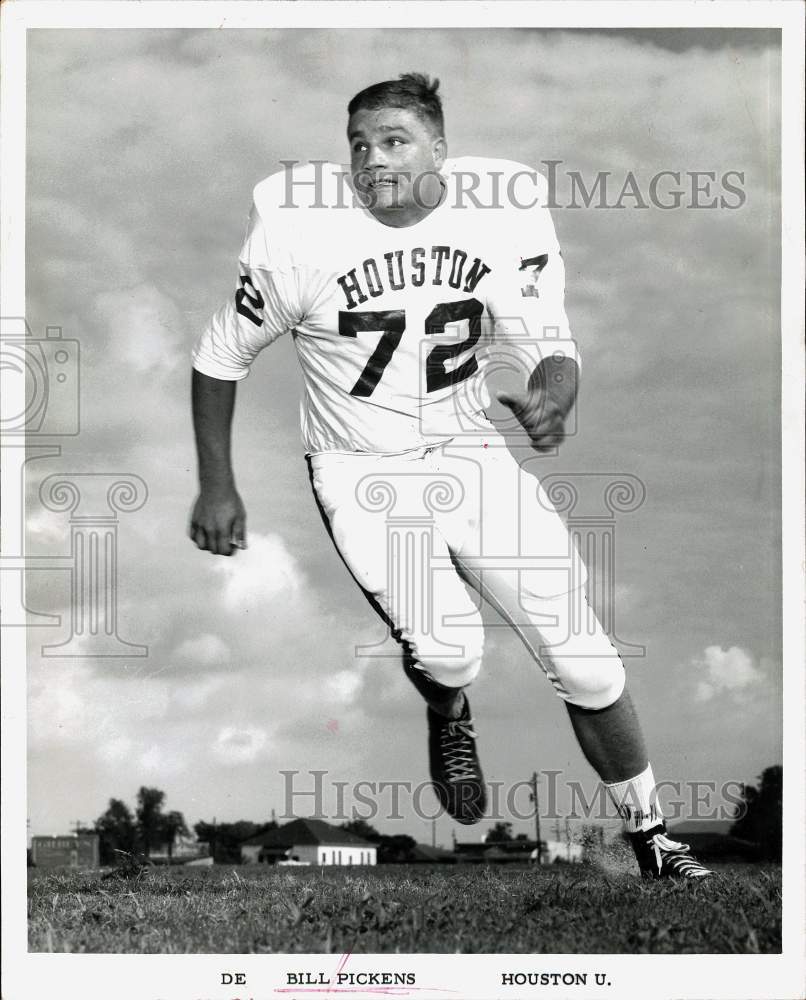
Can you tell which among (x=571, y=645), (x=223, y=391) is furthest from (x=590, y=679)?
(x=223, y=391)

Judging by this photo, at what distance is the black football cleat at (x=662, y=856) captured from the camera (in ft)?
14.8

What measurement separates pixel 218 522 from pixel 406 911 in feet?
5.49

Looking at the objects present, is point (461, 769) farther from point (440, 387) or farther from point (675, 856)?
point (440, 387)

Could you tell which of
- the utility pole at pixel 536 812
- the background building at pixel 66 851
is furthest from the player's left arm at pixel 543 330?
the background building at pixel 66 851

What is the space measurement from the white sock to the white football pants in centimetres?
33

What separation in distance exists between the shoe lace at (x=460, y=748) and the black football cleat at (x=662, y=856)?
691 mm

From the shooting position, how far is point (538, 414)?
4.56m

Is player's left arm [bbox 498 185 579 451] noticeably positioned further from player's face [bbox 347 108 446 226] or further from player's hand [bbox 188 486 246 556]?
player's hand [bbox 188 486 246 556]

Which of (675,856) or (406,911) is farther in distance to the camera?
(675,856)

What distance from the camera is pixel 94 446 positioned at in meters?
4.68

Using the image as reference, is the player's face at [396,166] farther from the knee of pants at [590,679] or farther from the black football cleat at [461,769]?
the black football cleat at [461,769]

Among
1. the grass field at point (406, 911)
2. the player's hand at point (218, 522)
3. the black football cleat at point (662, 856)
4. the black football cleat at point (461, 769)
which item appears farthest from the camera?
the player's hand at point (218, 522)

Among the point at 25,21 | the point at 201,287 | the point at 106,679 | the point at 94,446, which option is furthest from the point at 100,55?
the point at 106,679

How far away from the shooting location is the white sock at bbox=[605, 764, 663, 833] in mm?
4570
